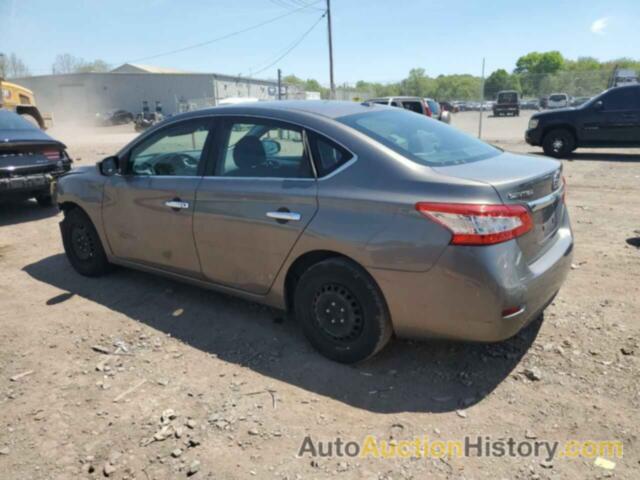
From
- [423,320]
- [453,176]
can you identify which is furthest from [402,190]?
[423,320]

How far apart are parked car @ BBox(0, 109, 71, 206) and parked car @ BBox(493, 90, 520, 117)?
3805 cm

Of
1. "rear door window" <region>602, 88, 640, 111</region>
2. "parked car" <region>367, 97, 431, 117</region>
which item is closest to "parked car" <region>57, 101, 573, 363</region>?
"rear door window" <region>602, 88, 640, 111</region>

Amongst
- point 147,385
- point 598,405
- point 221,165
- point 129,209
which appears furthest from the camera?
point 129,209

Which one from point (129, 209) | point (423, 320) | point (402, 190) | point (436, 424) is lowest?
point (436, 424)

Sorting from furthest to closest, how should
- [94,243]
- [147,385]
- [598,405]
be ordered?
[94,243] < [147,385] < [598,405]

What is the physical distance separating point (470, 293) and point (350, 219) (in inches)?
31.6

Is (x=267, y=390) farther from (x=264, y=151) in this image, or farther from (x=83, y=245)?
(x=83, y=245)

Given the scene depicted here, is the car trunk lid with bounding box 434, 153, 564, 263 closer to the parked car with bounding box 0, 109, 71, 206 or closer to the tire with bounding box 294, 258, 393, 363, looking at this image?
the tire with bounding box 294, 258, 393, 363

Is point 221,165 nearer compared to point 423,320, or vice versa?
point 423,320

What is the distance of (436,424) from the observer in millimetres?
2662

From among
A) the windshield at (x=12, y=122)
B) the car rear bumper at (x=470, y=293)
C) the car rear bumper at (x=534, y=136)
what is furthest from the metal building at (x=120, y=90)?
the car rear bumper at (x=470, y=293)

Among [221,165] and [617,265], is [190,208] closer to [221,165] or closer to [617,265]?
[221,165]

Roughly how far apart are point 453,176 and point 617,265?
2975 mm

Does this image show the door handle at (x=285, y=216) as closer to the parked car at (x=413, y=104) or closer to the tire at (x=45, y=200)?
the tire at (x=45, y=200)
